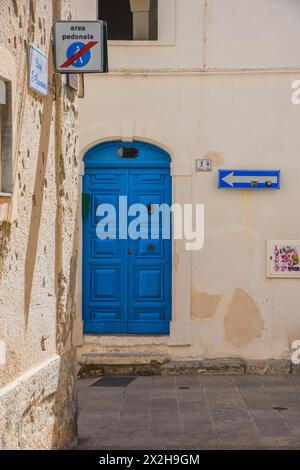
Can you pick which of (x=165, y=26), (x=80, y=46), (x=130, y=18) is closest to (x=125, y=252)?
(x=165, y=26)

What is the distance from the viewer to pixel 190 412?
8242 millimetres

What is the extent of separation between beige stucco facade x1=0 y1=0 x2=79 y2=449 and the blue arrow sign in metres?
3.85

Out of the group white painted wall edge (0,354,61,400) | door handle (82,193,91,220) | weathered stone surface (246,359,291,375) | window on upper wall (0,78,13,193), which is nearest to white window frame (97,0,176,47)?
door handle (82,193,91,220)

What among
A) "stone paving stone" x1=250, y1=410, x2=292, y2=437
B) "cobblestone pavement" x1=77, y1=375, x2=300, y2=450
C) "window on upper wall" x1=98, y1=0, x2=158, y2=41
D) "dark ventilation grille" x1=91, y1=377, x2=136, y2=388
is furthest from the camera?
"window on upper wall" x1=98, y1=0, x2=158, y2=41

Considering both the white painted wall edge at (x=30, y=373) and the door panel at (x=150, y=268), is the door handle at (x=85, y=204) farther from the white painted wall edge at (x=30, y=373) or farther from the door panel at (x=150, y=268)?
the white painted wall edge at (x=30, y=373)

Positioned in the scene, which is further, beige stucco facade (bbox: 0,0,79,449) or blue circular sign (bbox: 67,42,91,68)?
blue circular sign (bbox: 67,42,91,68)

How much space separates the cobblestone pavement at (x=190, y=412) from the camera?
23.0 feet

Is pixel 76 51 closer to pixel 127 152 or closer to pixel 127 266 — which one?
pixel 127 152

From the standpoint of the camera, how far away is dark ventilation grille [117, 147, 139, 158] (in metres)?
10.7

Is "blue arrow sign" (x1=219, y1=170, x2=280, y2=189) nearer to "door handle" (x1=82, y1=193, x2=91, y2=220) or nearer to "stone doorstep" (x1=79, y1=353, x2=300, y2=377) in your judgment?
"door handle" (x1=82, y1=193, x2=91, y2=220)

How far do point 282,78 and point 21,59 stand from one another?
5855mm

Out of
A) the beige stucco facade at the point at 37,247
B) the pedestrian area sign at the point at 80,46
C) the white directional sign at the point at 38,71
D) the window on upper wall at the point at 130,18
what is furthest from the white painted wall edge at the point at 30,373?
the window on upper wall at the point at 130,18
